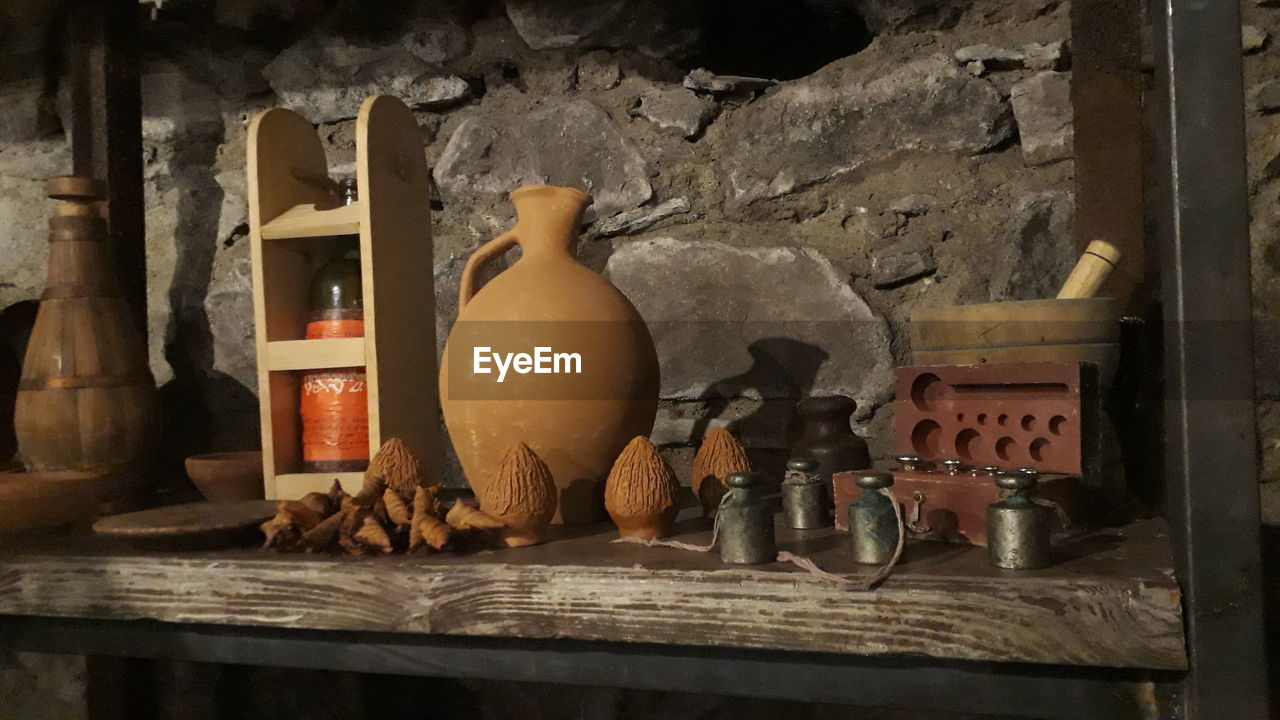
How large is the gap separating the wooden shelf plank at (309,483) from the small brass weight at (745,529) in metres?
0.46

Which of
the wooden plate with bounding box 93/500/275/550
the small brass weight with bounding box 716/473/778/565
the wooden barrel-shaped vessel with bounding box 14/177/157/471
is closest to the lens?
the small brass weight with bounding box 716/473/778/565

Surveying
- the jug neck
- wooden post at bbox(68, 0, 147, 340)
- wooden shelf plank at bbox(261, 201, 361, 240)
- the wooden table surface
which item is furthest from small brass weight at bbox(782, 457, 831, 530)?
wooden post at bbox(68, 0, 147, 340)

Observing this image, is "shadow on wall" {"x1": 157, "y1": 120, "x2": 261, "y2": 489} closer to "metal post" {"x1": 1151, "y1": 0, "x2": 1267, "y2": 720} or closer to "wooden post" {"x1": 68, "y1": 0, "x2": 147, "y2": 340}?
"wooden post" {"x1": 68, "y1": 0, "x2": 147, "y2": 340}

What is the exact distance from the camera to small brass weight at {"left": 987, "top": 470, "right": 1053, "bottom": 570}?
63cm

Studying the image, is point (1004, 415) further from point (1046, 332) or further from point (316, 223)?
point (316, 223)

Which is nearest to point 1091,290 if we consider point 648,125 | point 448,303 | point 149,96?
point 648,125

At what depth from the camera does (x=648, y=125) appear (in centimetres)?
120

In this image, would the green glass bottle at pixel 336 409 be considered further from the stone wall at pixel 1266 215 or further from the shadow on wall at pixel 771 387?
the stone wall at pixel 1266 215

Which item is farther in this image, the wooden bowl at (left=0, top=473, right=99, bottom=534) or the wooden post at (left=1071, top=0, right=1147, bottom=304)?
the wooden post at (left=1071, top=0, right=1147, bottom=304)

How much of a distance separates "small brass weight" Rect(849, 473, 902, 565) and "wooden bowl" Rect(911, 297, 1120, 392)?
20cm

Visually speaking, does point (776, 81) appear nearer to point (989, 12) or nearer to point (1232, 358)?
point (989, 12)

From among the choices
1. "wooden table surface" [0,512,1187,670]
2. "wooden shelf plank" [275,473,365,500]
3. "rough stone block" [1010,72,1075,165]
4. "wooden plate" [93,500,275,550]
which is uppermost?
"rough stone block" [1010,72,1075,165]

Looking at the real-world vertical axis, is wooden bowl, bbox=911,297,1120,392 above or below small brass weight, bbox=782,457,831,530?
above

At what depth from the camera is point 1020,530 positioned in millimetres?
633
